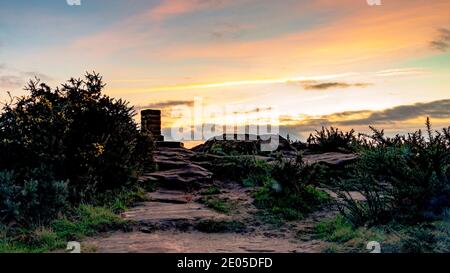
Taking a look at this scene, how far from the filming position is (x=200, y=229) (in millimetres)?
Result: 8773

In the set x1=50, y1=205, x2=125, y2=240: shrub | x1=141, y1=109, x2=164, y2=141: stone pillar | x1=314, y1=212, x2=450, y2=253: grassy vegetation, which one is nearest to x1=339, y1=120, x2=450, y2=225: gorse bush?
x1=314, y1=212, x2=450, y2=253: grassy vegetation

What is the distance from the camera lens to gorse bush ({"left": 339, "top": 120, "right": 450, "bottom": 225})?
7.59 meters

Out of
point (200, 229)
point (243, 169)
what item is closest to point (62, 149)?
point (200, 229)

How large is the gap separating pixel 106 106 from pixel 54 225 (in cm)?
400

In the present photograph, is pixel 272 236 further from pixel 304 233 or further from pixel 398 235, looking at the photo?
pixel 398 235

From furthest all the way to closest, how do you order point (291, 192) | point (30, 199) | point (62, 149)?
point (291, 192) → point (62, 149) → point (30, 199)

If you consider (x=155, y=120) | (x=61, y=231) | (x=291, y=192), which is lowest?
(x=61, y=231)

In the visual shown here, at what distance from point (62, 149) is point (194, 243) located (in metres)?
3.81

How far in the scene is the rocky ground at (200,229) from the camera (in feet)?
23.9

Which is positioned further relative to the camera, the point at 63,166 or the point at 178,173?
the point at 178,173

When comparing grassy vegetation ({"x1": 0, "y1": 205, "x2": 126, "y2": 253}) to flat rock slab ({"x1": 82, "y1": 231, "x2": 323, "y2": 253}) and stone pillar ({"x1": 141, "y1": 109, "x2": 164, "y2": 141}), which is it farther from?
stone pillar ({"x1": 141, "y1": 109, "x2": 164, "y2": 141})

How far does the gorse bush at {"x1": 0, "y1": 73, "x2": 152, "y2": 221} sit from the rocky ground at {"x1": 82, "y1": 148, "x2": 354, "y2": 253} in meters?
1.15

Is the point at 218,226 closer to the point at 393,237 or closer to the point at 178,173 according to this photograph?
the point at 393,237

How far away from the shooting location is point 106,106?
11.9 m
